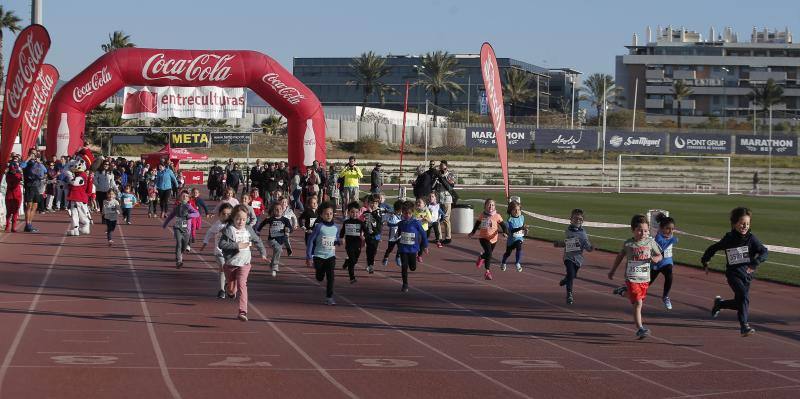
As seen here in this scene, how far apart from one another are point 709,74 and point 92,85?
4196 inches

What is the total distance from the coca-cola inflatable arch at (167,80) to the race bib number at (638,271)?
25.3 meters

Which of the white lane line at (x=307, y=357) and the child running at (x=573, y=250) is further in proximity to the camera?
the child running at (x=573, y=250)

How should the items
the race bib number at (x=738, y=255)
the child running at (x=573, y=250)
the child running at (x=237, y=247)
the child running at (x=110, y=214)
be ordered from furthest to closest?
the child running at (x=110, y=214) < the child running at (x=573, y=250) < the child running at (x=237, y=247) < the race bib number at (x=738, y=255)

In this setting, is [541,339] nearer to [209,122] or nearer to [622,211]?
[622,211]

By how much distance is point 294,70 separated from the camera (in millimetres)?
134375

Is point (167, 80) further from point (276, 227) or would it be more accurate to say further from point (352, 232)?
point (352, 232)

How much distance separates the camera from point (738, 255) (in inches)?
538

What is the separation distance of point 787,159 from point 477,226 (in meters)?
74.3

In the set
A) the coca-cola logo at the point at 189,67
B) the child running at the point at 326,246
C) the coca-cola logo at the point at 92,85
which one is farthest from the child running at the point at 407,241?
the coca-cola logo at the point at 92,85

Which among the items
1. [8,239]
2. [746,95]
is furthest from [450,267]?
[746,95]

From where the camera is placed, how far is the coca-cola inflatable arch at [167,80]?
3659 centimetres

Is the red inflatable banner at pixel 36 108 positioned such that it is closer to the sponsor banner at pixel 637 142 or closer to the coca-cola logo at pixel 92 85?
the coca-cola logo at pixel 92 85

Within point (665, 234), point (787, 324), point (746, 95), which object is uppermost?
point (746, 95)

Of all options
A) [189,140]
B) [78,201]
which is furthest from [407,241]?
[189,140]
